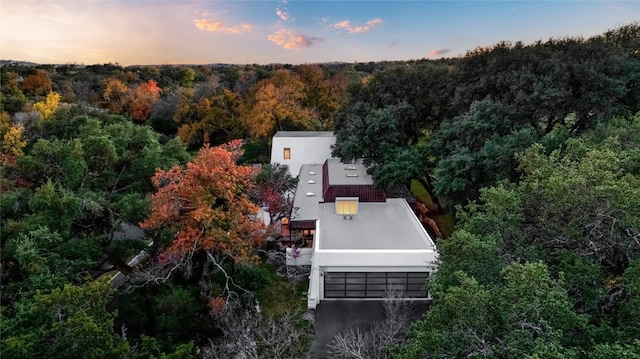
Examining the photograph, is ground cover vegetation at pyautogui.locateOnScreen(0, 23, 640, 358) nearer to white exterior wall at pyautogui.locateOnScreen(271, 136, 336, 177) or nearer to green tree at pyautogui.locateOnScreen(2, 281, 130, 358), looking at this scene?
green tree at pyautogui.locateOnScreen(2, 281, 130, 358)

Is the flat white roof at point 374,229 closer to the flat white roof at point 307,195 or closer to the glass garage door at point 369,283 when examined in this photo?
the flat white roof at point 307,195

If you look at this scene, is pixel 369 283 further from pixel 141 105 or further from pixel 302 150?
pixel 141 105

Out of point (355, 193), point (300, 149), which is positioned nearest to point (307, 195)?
point (355, 193)

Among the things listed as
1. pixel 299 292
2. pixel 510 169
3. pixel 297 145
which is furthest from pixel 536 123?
pixel 297 145

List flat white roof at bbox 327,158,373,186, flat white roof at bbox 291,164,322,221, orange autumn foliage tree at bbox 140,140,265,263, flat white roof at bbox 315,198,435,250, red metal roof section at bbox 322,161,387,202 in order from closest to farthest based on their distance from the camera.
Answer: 1. orange autumn foliage tree at bbox 140,140,265,263
2. flat white roof at bbox 315,198,435,250
3. flat white roof at bbox 291,164,322,221
4. red metal roof section at bbox 322,161,387,202
5. flat white roof at bbox 327,158,373,186

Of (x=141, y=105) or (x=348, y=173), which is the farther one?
(x=141, y=105)

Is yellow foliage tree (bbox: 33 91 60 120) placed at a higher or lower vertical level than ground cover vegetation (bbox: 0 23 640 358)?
higher

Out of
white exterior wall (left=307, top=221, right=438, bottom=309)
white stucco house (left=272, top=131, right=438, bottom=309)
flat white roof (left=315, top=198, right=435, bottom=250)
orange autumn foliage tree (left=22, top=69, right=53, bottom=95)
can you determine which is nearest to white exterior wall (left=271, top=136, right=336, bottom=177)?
white stucco house (left=272, top=131, right=438, bottom=309)
